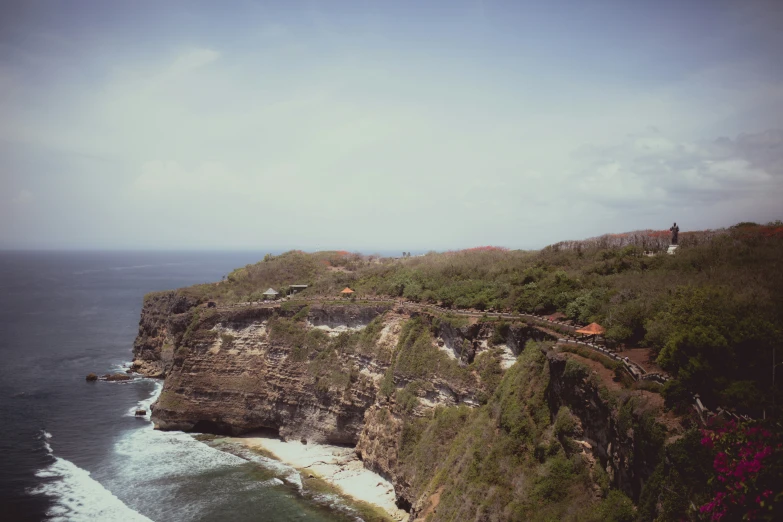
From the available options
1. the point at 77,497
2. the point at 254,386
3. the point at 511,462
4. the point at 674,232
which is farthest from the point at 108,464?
the point at 674,232

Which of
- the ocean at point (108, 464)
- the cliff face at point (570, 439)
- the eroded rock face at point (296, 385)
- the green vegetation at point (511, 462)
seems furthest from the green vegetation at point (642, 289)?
the ocean at point (108, 464)

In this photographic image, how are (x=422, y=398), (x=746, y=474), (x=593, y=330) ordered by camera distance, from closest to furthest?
(x=746, y=474) < (x=593, y=330) < (x=422, y=398)

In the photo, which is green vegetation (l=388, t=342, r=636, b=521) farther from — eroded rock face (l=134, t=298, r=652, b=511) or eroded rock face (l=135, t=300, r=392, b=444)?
eroded rock face (l=135, t=300, r=392, b=444)

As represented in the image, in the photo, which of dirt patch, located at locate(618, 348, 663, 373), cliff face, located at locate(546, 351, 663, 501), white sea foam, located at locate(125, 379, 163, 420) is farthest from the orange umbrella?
white sea foam, located at locate(125, 379, 163, 420)

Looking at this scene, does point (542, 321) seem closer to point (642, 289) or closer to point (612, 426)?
point (642, 289)

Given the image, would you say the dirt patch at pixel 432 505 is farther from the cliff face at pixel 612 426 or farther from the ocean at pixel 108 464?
the cliff face at pixel 612 426
